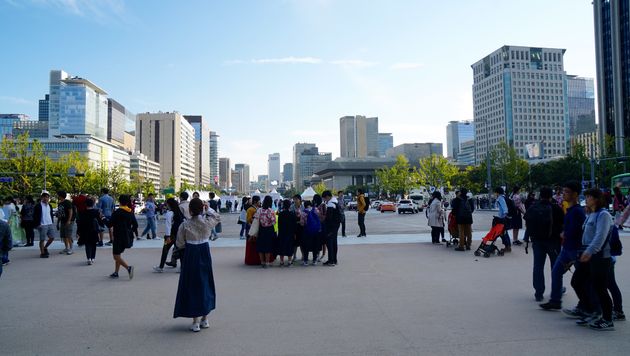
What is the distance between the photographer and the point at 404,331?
19.4ft

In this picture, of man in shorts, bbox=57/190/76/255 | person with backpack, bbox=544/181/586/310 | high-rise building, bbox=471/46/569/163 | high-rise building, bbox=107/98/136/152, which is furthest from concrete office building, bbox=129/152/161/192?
person with backpack, bbox=544/181/586/310

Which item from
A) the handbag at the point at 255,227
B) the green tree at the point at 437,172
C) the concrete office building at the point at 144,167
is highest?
the concrete office building at the point at 144,167

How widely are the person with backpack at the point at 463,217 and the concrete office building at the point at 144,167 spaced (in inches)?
5721

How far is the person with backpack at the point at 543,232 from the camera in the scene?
7.31 m

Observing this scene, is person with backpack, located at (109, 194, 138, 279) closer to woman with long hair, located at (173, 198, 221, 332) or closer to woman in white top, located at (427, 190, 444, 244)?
woman with long hair, located at (173, 198, 221, 332)

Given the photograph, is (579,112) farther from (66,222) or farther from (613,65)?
(66,222)

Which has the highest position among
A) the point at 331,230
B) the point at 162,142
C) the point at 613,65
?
the point at 613,65

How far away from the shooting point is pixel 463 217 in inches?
542

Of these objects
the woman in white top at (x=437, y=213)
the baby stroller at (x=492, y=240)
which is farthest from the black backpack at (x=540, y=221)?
the woman in white top at (x=437, y=213)

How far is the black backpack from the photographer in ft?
23.9

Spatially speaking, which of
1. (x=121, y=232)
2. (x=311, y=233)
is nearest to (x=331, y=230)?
(x=311, y=233)

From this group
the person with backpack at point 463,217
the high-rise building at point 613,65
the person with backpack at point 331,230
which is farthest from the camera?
the high-rise building at point 613,65

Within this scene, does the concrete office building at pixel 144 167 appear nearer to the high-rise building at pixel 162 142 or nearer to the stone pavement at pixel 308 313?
the high-rise building at pixel 162 142

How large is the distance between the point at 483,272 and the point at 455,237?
467 cm
